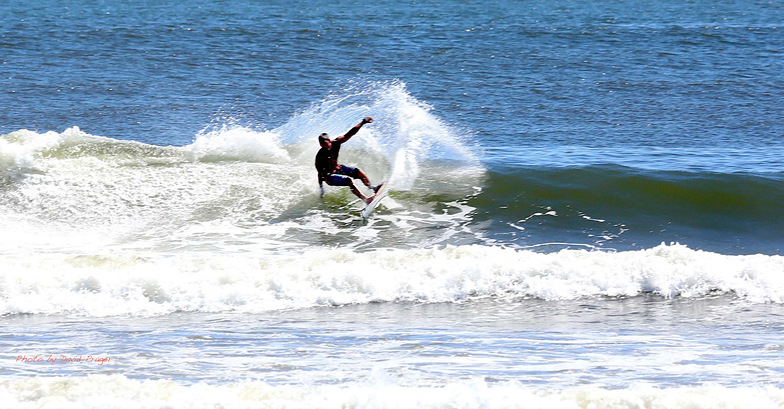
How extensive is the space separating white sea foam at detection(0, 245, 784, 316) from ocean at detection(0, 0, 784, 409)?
35 millimetres

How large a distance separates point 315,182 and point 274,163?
1229mm

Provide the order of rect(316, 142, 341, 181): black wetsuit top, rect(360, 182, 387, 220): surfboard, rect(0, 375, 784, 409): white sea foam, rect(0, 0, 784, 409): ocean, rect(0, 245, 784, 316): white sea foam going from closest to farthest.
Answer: rect(0, 375, 784, 409): white sea foam
rect(0, 0, 784, 409): ocean
rect(0, 245, 784, 316): white sea foam
rect(316, 142, 341, 181): black wetsuit top
rect(360, 182, 387, 220): surfboard

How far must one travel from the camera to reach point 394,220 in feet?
42.3

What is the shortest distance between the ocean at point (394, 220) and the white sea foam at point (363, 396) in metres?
0.02

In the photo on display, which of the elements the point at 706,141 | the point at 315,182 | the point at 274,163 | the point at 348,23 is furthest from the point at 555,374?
the point at 348,23

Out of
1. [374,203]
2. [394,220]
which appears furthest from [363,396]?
[374,203]

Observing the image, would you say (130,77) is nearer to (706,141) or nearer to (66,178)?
(66,178)

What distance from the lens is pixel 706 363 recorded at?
259 inches

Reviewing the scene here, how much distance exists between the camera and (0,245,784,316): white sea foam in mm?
8945

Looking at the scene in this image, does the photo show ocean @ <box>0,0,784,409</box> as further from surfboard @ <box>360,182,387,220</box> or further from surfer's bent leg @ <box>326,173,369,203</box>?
surfer's bent leg @ <box>326,173,369,203</box>

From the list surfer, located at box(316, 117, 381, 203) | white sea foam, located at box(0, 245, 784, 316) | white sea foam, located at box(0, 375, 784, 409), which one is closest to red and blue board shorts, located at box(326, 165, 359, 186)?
surfer, located at box(316, 117, 381, 203)

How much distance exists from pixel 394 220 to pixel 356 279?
3525 millimetres

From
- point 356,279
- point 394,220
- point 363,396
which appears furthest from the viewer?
point 394,220

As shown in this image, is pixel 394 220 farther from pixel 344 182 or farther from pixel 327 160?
pixel 327 160
